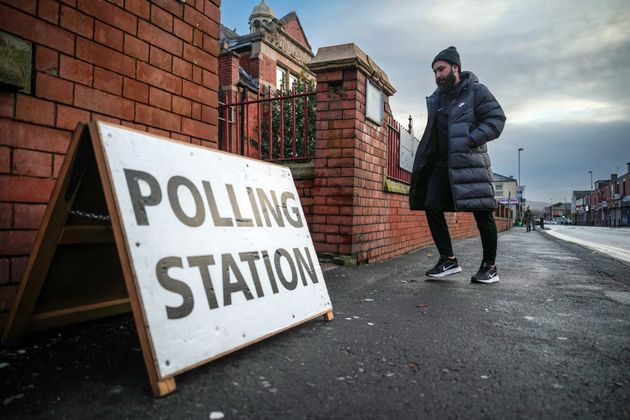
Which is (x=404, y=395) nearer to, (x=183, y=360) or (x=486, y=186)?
(x=183, y=360)

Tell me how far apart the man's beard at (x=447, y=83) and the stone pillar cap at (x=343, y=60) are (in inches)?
39.9

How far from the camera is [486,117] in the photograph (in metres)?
3.32

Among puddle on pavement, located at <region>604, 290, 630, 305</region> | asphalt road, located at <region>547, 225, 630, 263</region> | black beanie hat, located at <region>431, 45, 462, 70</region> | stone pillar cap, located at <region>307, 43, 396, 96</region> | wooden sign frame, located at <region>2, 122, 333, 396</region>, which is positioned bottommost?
asphalt road, located at <region>547, 225, 630, 263</region>

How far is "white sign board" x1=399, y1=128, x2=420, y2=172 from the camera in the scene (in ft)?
19.8

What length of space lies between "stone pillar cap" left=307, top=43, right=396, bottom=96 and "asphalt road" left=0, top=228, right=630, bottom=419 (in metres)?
2.72

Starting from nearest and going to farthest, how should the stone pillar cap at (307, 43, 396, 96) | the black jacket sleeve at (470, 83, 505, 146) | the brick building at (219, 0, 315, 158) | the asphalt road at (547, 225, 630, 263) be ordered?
the black jacket sleeve at (470, 83, 505, 146), the stone pillar cap at (307, 43, 396, 96), the asphalt road at (547, 225, 630, 263), the brick building at (219, 0, 315, 158)

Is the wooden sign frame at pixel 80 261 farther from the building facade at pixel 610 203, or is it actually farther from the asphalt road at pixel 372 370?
the building facade at pixel 610 203

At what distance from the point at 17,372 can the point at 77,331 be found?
500 millimetres

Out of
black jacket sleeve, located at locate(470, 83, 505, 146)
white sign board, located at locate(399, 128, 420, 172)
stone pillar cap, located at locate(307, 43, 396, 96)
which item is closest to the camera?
black jacket sleeve, located at locate(470, 83, 505, 146)

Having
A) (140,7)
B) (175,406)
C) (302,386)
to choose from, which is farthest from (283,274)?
(140,7)

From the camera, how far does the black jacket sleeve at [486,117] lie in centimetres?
323

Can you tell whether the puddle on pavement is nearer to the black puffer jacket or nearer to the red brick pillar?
the black puffer jacket

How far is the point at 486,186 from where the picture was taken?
3312 millimetres

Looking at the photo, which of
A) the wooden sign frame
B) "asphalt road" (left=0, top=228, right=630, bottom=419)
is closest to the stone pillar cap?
"asphalt road" (left=0, top=228, right=630, bottom=419)
